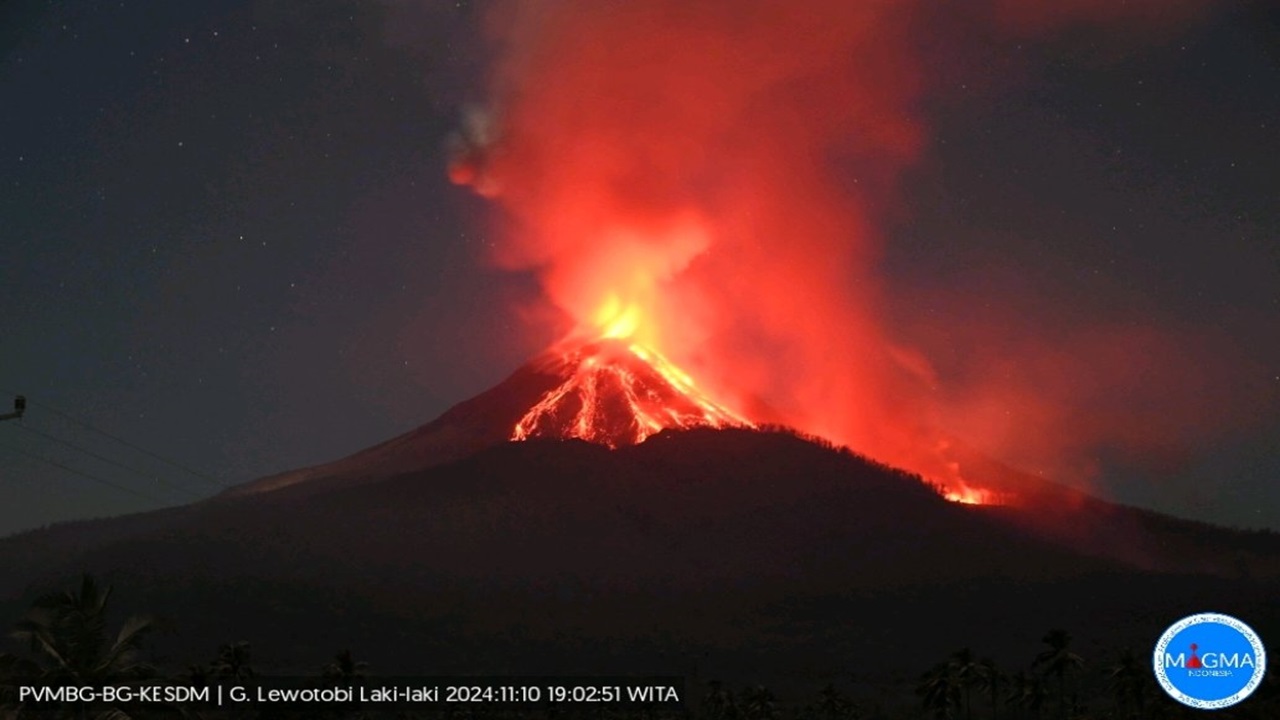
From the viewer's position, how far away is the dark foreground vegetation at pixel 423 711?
96.3 feet

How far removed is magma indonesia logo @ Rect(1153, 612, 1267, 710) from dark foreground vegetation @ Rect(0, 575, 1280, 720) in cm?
2566

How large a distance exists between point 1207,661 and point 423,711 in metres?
103

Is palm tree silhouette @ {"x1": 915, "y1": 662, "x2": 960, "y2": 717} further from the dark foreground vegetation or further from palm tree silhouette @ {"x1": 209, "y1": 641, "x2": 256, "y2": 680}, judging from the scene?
palm tree silhouette @ {"x1": 209, "y1": 641, "x2": 256, "y2": 680}

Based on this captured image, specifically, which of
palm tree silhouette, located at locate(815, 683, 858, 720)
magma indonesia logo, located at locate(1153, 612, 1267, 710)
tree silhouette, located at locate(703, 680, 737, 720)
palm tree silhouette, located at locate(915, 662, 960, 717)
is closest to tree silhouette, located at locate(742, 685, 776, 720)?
tree silhouette, located at locate(703, 680, 737, 720)

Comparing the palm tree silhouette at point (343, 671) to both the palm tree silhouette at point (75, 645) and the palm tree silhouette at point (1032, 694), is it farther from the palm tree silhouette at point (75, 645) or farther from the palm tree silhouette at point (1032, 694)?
the palm tree silhouette at point (75, 645)

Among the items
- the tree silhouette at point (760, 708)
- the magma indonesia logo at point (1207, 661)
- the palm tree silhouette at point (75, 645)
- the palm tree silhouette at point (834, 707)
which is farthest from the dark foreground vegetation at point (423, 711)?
the magma indonesia logo at point (1207, 661)

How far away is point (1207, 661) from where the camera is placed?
36.3m

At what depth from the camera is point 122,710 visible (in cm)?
2900

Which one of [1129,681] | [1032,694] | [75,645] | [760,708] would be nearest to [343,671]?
[760,708]

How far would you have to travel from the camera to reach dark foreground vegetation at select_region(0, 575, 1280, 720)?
2934 cm

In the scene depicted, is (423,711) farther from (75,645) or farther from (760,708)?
(75,645)

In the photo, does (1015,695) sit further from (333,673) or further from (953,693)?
(333,673)

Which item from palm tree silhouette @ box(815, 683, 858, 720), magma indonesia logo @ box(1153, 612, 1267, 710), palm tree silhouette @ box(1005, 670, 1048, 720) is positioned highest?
palm tree silhouette @ box(815, 683, 858, 720)

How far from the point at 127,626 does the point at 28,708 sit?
2827 mm
